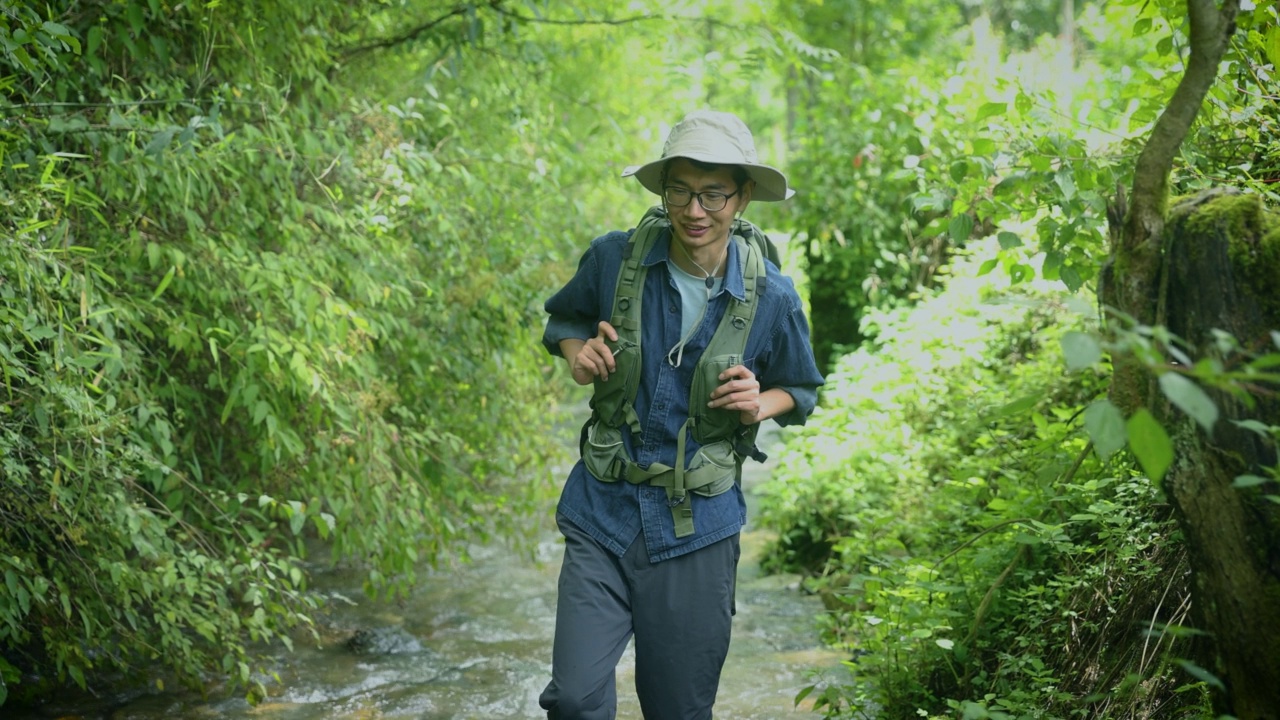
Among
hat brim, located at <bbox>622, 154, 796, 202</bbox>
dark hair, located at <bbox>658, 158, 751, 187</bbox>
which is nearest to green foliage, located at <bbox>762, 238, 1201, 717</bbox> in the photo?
hat brim, located at <bbox>622, 154, 796, 202</bbox>

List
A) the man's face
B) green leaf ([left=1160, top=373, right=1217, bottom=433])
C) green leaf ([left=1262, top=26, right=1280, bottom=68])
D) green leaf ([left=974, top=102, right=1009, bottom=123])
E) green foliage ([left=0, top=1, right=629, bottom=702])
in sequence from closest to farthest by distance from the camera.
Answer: green leaf ([left=1160, top=373, right=1217, bottom=433])
green leaf ([left=1262, top=26, right=1280, bottom=68])
the man's face
green leaf ([left=974, top=102, right=1009, bottom=123])
green foliage ([left=0, top=1, right=629, bottom=702])

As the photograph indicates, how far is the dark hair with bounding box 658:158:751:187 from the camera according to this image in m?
3.31

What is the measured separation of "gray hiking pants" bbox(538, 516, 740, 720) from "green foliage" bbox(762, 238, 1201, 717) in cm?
70

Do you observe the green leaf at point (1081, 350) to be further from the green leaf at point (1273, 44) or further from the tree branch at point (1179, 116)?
the green leaf at point (1273, 44)

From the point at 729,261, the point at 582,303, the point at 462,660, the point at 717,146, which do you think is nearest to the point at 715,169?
the point at 717,146

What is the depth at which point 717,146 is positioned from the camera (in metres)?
3.28

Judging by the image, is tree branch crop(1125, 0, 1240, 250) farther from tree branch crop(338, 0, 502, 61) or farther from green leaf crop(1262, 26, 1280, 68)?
tree branch crop(338, 0, 502, 61)

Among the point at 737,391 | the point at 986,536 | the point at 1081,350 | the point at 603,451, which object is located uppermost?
the point at 1081,350

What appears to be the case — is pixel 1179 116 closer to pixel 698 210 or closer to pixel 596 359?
pixel 698 210

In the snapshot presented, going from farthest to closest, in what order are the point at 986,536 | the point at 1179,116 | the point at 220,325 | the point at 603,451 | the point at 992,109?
the point at 986,536
the point at 220,325
the point at 992,109
the point at 603,451
the point at 1179,116

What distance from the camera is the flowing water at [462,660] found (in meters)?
4.73

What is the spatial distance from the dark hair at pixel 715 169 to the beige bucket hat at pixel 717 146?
0.06ft

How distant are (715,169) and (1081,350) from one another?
1.72 meters

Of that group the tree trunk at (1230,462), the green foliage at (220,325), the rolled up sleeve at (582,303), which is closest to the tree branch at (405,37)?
the green foliage at (220,325)
